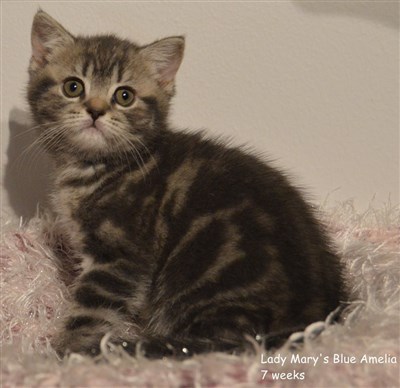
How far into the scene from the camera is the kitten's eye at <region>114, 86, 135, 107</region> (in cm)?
142

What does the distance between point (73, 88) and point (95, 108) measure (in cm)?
11

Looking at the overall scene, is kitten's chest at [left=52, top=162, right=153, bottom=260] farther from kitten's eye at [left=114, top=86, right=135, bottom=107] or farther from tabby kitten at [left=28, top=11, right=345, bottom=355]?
kitten's eye at [left=114, top=86, right=135, bottom=107]

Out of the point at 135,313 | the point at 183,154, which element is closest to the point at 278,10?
the point at 183,154

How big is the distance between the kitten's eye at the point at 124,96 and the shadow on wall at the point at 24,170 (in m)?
0.59

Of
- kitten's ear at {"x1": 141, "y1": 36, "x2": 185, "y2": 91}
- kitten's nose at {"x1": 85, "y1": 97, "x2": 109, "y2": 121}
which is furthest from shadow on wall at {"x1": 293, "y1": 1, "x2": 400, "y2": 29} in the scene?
kitten's nose at {"x1": 85, "y1": 97, "x2": 109, "y2": 121}

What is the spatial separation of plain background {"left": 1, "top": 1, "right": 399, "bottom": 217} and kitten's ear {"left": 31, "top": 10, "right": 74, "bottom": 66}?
0.39 m

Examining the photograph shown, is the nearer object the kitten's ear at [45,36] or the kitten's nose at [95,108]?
the kitten's nose at [95,108]

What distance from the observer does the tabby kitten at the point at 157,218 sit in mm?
1213

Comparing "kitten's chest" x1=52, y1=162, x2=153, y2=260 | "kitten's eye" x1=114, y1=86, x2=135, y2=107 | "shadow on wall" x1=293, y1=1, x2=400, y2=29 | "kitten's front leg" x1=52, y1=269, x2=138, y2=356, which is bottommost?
"kitten's front leg" x1=52, y1=269, x2=138, y2=356

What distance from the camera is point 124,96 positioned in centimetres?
143

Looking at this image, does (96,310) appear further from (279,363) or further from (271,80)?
(271,80)

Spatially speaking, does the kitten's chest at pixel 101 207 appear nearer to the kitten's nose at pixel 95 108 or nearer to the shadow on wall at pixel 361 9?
the kitten's nose at pixel 95 108

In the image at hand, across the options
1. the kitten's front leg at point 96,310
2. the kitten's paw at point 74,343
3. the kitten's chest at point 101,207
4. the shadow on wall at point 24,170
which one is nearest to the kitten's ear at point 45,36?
the kitten's chest at point 101,207

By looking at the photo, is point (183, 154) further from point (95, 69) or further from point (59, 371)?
point (59, 371)
